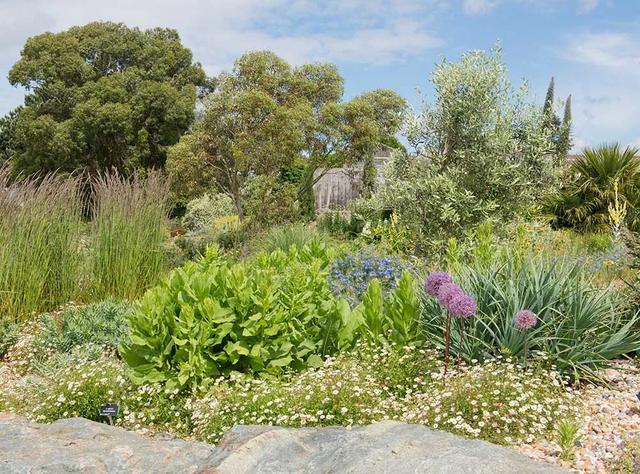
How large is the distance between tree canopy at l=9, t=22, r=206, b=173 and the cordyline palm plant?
1572 cm

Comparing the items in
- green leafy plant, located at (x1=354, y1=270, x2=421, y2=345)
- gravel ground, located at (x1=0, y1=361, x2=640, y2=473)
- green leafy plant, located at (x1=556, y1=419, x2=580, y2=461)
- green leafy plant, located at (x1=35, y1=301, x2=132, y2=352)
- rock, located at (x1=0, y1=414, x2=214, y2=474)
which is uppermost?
green leafy plant, located at (x1=354, y1=270, x2=421, y2=345)

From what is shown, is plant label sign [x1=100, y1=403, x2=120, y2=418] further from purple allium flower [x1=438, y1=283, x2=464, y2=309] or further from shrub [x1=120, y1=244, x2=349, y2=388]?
purple allium flower [x1=438, y1=283, x2=464, y2=309]

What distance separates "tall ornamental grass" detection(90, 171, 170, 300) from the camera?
8.61 m

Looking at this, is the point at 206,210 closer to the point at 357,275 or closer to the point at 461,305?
the point at 357,275

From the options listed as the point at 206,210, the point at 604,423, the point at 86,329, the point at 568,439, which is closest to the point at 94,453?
the point at 568,439

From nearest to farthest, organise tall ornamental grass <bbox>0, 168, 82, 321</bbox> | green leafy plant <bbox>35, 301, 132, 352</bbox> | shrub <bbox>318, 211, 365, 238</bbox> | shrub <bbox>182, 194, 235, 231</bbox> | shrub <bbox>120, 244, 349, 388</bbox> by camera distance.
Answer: shrub <bbox>120, 244, 349, 388</bbox>
green leafy plant <bbox>35, 301, 132, 352</bbox>
tall ornamental grass <bbox>0, 168, 82, 321</bbox>
shrub <bbox>318, 211, 365, 238</bbox>
shrub <bbox>182, 194, 235, 231</bbox>

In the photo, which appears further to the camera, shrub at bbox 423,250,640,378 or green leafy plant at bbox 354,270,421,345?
green leafy plant at bbox 354,270,421,345

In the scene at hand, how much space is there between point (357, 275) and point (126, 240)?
291 centimetres

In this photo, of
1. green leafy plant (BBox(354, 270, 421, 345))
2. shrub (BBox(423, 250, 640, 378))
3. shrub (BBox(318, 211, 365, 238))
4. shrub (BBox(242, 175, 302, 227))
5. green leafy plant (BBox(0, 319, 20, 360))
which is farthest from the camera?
shrub (BBox(318, 211, 365, 238))

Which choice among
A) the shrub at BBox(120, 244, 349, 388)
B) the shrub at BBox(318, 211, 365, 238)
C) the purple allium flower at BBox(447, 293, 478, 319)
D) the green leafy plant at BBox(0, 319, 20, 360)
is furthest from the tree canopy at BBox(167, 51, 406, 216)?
the purple allium flower at BBox(447, 293, 478, 319)

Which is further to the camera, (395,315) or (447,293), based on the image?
(395,315)

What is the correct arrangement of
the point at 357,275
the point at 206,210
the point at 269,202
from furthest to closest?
the point at 206,210
the point at 269,202
the point at 357,275

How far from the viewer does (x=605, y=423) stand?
4352 millimetres

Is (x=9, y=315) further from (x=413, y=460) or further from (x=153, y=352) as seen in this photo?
(x=413, y=460)
